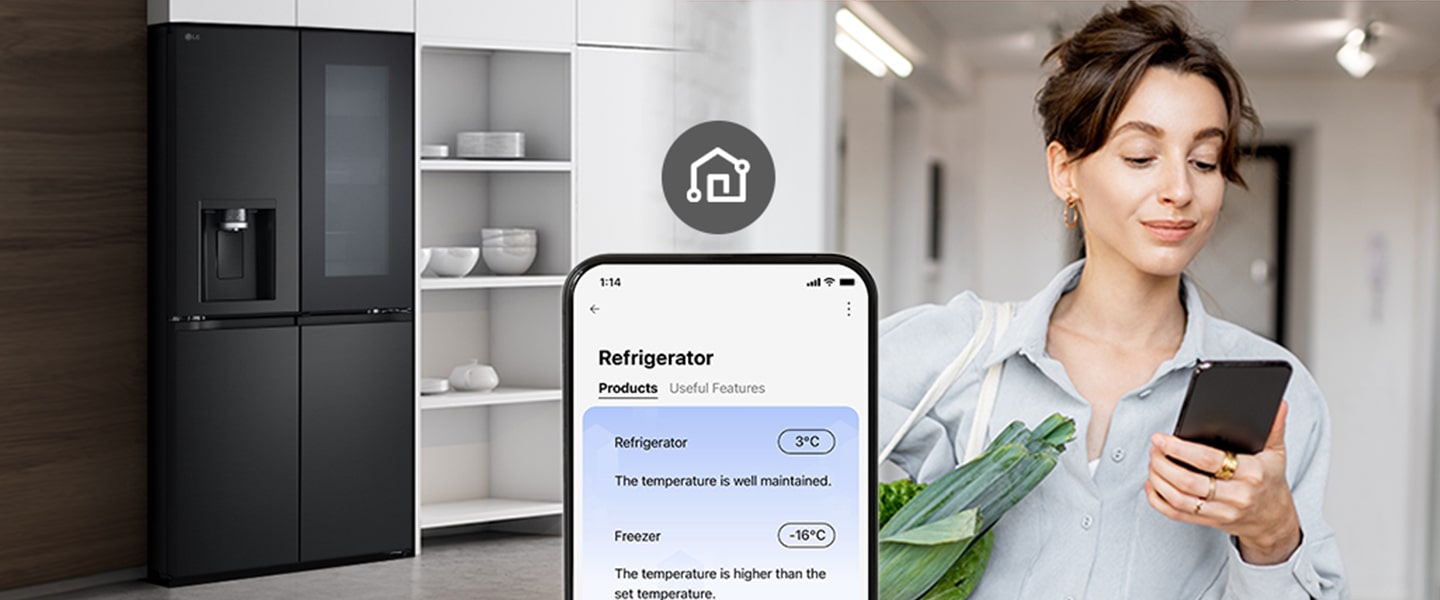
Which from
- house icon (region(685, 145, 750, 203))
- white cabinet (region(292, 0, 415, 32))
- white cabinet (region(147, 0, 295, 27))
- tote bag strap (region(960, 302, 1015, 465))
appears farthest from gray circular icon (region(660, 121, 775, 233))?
white cabinet (region(147, 0, 295, 27))

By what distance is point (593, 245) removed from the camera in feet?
3.81

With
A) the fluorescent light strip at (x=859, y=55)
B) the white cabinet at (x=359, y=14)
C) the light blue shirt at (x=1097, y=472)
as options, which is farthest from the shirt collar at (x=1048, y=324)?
the white cabinet at (x=359, y=14)

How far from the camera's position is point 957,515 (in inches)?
29.3

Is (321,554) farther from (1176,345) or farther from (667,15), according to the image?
(1176,345)

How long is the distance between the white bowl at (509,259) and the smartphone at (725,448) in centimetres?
90

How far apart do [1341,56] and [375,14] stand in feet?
3.80

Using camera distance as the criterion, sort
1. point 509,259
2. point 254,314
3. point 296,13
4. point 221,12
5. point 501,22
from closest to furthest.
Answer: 1. point 501,22
2. point 509,259
3. point 296,13
4. point 221,12
5. point 254,314

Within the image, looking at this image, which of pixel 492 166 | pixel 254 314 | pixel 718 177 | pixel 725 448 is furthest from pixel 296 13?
pixel 725 448

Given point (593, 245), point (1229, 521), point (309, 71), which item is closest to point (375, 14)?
point (309, 71)

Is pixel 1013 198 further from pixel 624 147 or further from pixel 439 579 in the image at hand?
pixel 439 579

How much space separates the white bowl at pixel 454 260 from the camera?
1.71 m

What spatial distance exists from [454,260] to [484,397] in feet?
0.76

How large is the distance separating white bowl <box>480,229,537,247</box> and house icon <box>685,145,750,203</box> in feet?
1.52

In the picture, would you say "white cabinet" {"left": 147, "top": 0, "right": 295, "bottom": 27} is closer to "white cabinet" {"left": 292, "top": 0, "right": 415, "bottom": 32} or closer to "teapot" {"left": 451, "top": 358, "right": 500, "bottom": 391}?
"white cabinet" {"left": 292, "top": 0, "right": 415, "bottom": 32}
